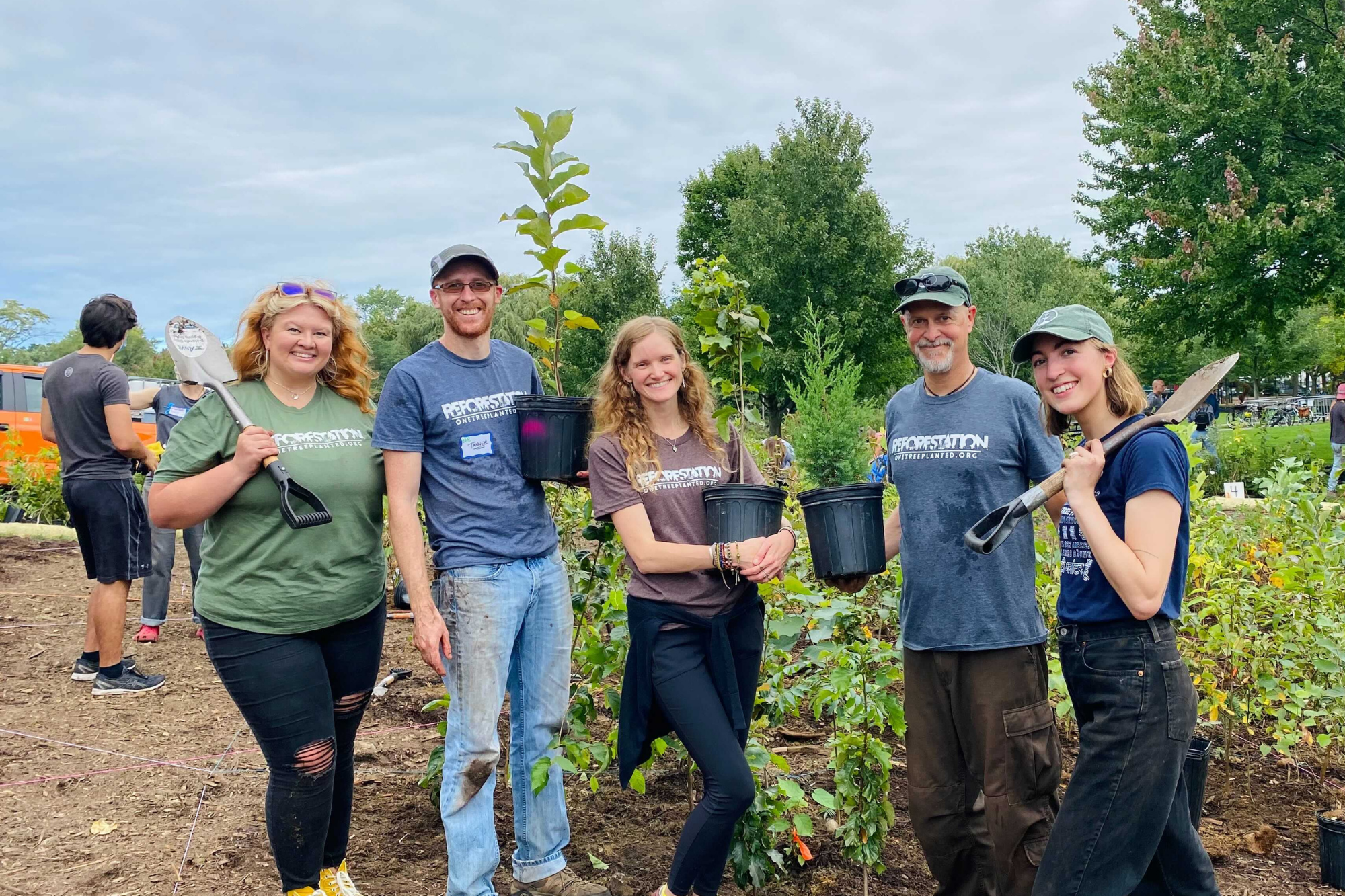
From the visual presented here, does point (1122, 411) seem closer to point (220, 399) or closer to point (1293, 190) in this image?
point (220, 399)

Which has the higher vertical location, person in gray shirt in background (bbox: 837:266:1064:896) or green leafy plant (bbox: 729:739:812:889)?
person in gray shirt in background (bbox: 837:266:1064:896)

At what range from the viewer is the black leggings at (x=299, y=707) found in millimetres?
2328

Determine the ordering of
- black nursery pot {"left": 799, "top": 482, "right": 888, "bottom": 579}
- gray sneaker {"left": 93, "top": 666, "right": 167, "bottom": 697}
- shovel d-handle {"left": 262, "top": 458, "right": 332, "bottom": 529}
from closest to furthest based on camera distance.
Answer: shovel d-handle {"left": 262, "top": 458, "right": 332, "bottom": 529}, black nursery pot {"left": 799, "top": 482, "right": 888, "bottom": 579}, gray sneaker {"left": 93, "top": 666, "right": 167, "bottom": 697}

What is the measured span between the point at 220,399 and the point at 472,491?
708mm

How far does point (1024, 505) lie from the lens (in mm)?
2000

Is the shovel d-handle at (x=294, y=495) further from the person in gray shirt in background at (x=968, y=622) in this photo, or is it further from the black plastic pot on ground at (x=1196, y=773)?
the black plastic pot on ground at (x=1196, y=773)

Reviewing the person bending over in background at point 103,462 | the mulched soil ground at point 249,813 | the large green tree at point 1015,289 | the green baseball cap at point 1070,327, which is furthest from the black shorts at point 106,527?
the large green tree at point 1015,289

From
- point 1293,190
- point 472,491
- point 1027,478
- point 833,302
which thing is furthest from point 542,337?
point 833,302

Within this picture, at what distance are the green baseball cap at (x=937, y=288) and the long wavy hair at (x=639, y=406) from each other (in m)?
0.60

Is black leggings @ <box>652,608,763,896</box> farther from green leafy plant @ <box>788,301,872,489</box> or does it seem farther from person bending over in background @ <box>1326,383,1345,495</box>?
person bending over in background @ <box>1326,383,1345,495</box>

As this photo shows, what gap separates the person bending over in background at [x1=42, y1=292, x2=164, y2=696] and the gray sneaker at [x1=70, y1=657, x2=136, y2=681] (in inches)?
4.5

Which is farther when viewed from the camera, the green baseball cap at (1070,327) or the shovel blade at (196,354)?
the shovel blade at (196,354)

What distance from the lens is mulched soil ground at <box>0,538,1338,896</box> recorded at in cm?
287

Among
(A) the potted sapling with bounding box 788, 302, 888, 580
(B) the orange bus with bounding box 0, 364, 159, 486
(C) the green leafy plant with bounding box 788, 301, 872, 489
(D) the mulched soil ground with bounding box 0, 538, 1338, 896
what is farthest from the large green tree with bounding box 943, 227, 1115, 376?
(D) the mulched soil ground with bounding box 0, 538, 1338, 896
